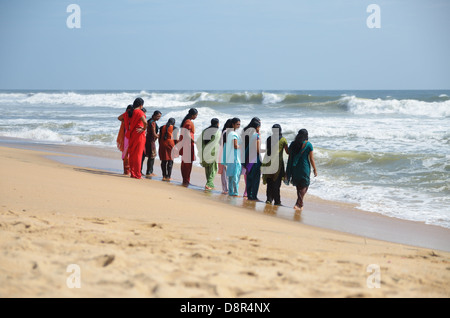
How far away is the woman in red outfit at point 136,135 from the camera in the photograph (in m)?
9.86

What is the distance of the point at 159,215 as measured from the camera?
242 inches

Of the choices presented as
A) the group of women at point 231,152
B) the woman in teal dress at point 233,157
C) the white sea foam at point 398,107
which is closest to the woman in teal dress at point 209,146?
the group of women at point 231,152

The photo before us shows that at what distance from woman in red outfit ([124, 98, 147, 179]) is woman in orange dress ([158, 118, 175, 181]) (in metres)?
0.85

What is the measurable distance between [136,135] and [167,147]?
1043mm

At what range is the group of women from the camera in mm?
8625

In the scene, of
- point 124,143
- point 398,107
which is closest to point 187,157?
point 124,143

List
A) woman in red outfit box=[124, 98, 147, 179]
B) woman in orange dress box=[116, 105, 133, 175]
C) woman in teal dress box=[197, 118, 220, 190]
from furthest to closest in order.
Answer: woman in orange dress box=[116, 105, 133, 175]
woman in red outfit box=[124, 98, 147, 179]
woman in teal dress box=[197, 118, 220, 190]

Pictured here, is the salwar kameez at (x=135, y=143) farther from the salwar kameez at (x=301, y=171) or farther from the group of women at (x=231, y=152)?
the salwar kameez at (x=301, y=171)

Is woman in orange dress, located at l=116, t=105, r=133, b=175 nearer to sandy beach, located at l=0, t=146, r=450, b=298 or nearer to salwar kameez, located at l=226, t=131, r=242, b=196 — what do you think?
salwar kameez, located at l=226, t=131, r=242, b=196

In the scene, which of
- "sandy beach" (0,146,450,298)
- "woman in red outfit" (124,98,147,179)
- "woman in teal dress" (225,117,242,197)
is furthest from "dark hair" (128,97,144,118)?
"sandy beach" (0,146,450,298)

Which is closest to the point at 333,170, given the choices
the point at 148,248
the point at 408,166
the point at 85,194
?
the point at 408,166

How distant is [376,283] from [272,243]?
56.0 inches

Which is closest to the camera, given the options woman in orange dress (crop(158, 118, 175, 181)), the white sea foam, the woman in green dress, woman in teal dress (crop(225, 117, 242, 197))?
the woman in green dress
